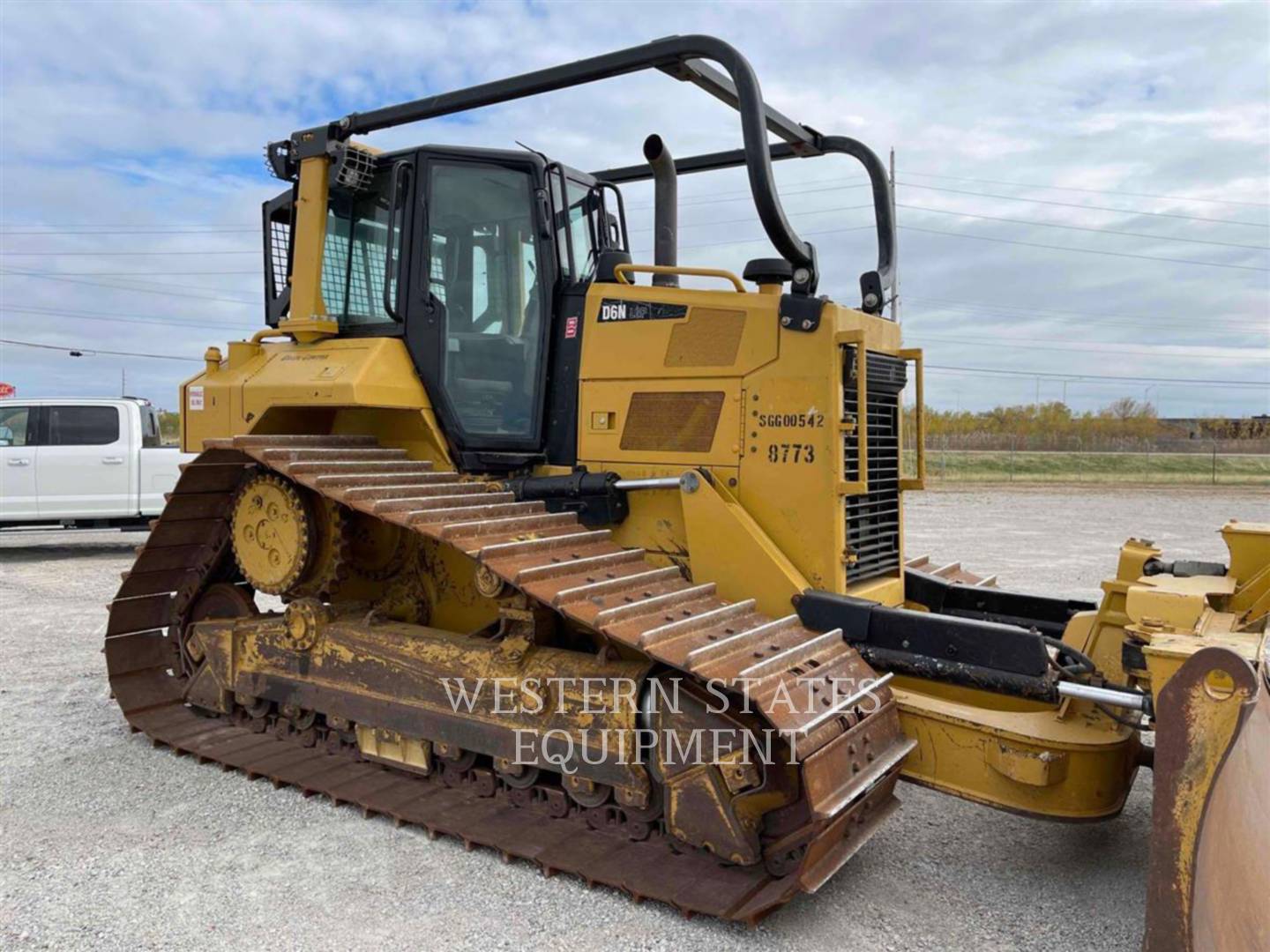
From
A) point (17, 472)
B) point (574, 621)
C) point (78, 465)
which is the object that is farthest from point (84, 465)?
point (574, 621)

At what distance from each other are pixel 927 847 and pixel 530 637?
1.96m

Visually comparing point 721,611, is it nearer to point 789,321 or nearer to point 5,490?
point 789,321

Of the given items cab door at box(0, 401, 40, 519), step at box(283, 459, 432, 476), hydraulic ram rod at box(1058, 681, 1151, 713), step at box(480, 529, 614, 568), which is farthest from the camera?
cab door at box(0, 401, 40, 519)

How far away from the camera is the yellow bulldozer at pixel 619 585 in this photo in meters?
3.57

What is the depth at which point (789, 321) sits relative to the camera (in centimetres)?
432

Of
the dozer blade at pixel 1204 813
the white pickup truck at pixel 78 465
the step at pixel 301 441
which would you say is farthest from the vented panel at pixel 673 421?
the white pickup truck at pixel 78 465

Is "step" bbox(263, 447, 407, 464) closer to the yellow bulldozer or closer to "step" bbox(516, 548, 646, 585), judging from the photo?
the yellow bulldozer

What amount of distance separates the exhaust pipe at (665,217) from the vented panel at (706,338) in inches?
12.0

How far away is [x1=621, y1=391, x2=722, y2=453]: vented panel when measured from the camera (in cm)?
455

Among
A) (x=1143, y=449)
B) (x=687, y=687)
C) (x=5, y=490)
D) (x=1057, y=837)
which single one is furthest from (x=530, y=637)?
(x=1143, y=449)

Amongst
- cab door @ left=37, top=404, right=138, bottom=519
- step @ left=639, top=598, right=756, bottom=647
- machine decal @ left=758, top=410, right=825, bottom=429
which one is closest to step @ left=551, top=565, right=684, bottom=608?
step @ left=639, top=598, right=756, bottom=647

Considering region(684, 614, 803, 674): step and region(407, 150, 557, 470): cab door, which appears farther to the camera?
region(407, 150, 557, 470): cab door

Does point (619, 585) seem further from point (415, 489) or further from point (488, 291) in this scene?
point (488, 291)

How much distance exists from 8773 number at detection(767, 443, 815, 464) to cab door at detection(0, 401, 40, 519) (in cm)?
1148
